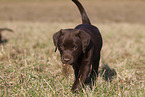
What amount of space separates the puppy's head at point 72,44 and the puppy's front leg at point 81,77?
0.76 ft

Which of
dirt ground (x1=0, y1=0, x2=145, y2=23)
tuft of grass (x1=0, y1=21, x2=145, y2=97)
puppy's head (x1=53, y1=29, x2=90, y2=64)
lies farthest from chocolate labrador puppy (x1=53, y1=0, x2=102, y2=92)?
dirt ground (x1=0, y1=0, x2=145, y2=23)

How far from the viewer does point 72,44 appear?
11.0 feet

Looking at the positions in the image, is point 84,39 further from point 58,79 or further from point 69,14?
point 69,14

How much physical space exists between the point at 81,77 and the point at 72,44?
60cm

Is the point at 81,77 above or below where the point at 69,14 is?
below

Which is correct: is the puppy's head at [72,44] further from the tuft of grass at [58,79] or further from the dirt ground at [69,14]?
the dirt ground at [69,14]

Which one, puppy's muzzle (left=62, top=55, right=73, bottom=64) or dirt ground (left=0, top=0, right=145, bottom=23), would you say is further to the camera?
dirt ground (left=0, top=0, right=145, bottom=23)

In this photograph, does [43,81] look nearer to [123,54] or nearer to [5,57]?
[5,57]

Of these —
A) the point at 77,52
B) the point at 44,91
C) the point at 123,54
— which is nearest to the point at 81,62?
Answer: the point at 77,52

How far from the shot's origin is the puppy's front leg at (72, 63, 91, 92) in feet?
10.9

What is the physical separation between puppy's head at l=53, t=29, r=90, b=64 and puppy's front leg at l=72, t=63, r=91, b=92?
233mm

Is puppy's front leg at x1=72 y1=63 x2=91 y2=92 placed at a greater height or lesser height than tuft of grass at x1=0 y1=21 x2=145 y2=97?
greater

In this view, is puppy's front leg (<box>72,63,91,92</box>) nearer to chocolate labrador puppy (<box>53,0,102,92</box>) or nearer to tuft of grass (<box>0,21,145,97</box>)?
chocolate labrador puppy (<box>53,0,102,92</box>)

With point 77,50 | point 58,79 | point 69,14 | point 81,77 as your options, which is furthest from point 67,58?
point 69,14
